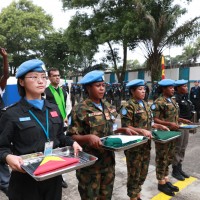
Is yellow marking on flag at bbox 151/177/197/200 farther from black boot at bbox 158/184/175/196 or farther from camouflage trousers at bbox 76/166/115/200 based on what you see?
camouflage trousers at bbox 76/166/115/200

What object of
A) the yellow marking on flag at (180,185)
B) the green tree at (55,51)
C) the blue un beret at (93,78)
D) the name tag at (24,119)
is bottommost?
the yellow marking on flag at (180,185)

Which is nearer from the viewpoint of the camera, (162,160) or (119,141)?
(119,141)

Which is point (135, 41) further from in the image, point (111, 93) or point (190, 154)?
point (190, 154)

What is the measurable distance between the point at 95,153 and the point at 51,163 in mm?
870

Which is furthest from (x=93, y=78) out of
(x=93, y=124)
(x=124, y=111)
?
(x=124, y=111)

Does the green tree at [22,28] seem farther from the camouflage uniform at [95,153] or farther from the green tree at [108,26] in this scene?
the camouflage uniform at [95,153]

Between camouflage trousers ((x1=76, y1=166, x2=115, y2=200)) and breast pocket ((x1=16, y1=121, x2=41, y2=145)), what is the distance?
827 mm

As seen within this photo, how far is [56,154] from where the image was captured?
68.4 inches

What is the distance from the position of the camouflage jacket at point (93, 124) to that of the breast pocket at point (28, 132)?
66 centimetres

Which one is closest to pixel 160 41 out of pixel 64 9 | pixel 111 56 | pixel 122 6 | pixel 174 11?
pixel 174 11

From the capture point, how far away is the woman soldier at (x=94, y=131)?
2.29 metres

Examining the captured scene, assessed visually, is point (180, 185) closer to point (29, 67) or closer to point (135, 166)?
point (135, 166)

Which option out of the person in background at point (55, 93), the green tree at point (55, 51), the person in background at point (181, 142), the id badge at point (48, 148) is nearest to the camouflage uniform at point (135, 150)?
the person in background at point (55, 93)

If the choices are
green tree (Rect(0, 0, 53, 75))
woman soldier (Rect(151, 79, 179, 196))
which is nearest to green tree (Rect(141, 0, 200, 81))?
woman soldier (Rect(151, 79, 179, 196))
